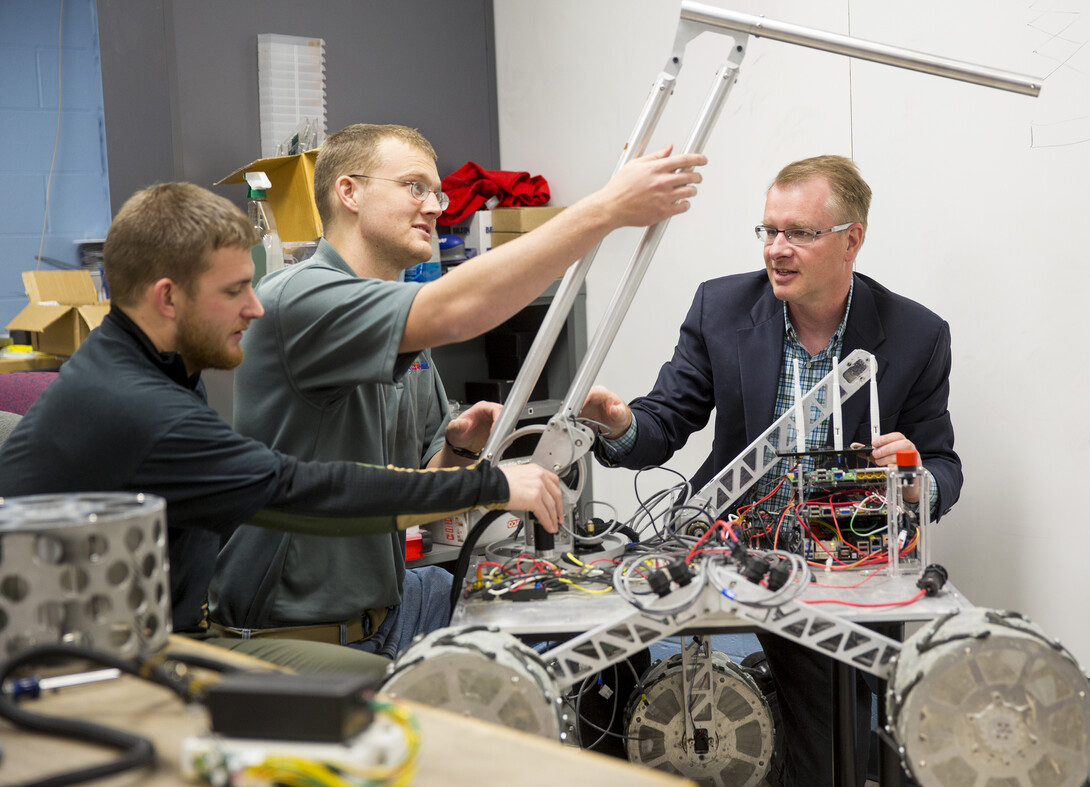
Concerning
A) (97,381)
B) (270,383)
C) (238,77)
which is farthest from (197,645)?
(238,77)

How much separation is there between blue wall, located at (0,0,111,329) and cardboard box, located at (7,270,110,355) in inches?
27.1

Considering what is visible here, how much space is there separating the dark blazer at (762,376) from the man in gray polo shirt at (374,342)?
47 cm

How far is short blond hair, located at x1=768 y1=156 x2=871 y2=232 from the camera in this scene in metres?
2.15

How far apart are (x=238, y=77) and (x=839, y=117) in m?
1.94

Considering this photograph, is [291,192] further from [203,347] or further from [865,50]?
[865,50]

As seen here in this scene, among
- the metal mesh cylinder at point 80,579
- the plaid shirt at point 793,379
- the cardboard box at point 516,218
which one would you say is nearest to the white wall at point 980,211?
the plaid shirt at point 793,379

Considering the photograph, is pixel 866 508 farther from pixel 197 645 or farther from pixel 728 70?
pixel 197 645

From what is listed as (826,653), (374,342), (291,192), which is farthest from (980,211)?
(291,192)

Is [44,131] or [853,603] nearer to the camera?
[853,603]

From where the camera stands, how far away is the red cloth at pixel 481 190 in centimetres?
352

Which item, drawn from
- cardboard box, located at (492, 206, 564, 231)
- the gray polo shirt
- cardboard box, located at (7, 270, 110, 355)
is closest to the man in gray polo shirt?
the gray polo shirt

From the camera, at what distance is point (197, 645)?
3.45 ft

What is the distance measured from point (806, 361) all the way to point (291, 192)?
1666 mm

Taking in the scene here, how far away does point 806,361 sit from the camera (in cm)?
219
